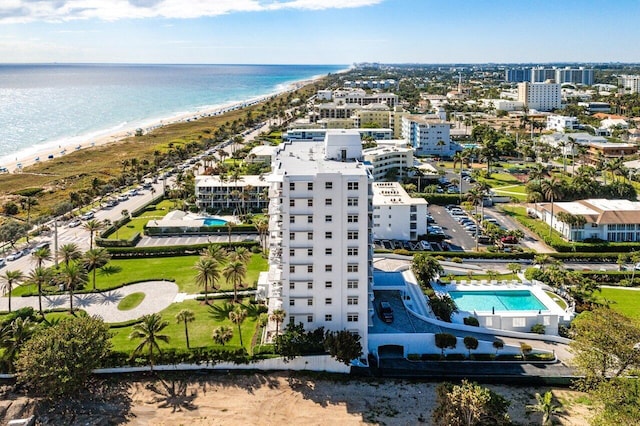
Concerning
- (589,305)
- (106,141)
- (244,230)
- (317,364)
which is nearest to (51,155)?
(106,141)

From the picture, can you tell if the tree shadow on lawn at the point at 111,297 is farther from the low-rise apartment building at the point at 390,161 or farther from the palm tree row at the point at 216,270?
the low-rise apartment building at the point at 390,161

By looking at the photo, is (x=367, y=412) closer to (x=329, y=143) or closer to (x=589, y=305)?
(x=329, y=143)

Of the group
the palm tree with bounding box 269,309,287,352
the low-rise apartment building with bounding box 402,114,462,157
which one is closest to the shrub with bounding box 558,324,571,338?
the palm tree with bounding box 269,309,287,352

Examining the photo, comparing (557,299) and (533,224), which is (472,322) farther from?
(533,224)

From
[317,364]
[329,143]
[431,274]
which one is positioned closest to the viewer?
[317,364]

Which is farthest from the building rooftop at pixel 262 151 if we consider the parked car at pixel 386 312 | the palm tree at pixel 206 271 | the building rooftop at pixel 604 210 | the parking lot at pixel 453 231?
the parked car at pixel 386 312

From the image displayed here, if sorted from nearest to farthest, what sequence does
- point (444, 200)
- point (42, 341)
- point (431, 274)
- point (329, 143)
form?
1. point (42, 341)
2. point (329, 143)
3. point (431, 274)
4. point (444, 200)

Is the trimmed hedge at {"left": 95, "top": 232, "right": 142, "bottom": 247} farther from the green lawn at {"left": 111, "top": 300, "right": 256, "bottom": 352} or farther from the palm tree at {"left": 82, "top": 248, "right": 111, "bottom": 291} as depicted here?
the green lawn at {"left": 111, "top": 300, "right": 256, "bottom": 352}
